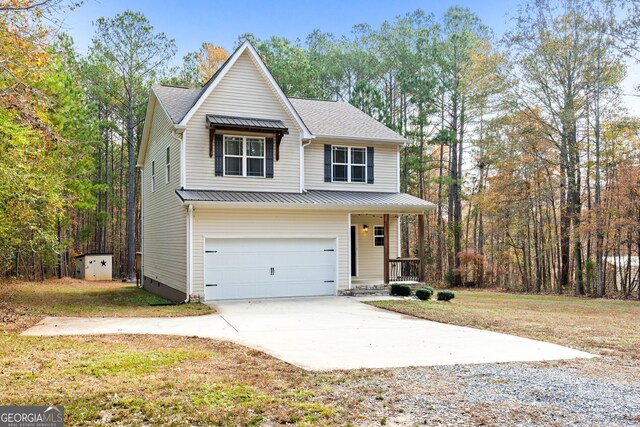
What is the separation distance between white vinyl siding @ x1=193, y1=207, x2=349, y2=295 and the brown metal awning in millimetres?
2117

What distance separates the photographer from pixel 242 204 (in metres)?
15.3

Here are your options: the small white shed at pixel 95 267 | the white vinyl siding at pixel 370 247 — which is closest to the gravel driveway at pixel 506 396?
the white vinyl siding at pixel 370 247

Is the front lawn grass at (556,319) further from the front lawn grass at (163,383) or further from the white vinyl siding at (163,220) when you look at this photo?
the white vinyl siding at (163,220)

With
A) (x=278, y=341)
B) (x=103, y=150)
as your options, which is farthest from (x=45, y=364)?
(x=103, y=150)

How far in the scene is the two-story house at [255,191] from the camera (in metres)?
15.6

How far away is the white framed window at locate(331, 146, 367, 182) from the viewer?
1869 cm

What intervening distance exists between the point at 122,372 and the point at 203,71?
27.5 metres

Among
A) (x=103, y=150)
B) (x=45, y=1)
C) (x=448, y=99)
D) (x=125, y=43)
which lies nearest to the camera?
(x=45, y=1)

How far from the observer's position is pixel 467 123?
1126 inches

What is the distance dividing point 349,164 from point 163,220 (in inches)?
277

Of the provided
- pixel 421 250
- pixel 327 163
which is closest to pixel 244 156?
pixel 327 163

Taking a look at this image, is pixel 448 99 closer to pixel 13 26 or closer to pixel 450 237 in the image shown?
pixel 450 237

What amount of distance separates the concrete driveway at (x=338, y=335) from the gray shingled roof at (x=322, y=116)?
23.2ft

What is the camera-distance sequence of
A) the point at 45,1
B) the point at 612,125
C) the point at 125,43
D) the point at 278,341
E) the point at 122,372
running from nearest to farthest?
the point at 122,372
the point at 45,1
the point at 278,341
the point at 612,125
the point at 125,43
